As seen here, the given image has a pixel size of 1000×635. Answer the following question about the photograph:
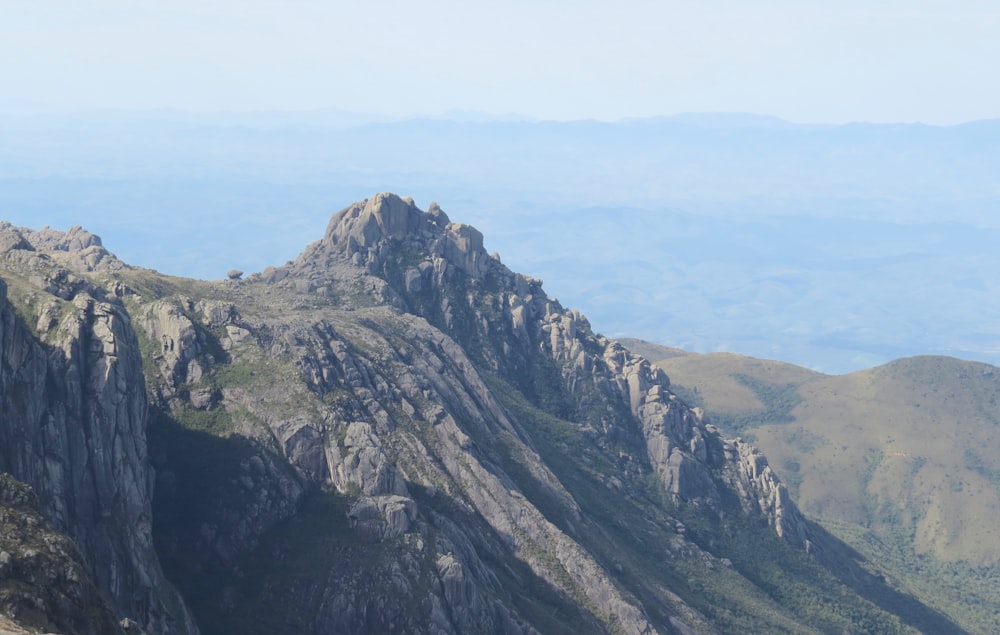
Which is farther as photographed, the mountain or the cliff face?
the mountain

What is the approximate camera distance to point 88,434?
112m

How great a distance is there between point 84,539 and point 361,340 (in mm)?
84624

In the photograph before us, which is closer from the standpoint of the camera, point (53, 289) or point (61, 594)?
point (61, 594)

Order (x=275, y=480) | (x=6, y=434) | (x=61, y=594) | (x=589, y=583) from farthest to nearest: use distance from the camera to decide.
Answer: (x=589, y=583), (x=275, y=480), (x=6, y=434), (x=61, y=594)

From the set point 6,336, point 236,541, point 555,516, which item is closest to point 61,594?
point 6,336

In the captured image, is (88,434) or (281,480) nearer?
(88,434)

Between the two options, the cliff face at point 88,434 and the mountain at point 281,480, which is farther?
the mountain at point 281,480

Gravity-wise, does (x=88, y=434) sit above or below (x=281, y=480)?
above

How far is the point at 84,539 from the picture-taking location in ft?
348

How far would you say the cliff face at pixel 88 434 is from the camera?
4107 inches

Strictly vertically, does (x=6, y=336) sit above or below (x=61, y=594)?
above

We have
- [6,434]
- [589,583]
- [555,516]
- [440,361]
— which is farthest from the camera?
[440,361]

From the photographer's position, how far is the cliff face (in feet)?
342

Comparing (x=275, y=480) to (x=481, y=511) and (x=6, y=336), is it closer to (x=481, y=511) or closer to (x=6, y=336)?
(x=481, y=511)
